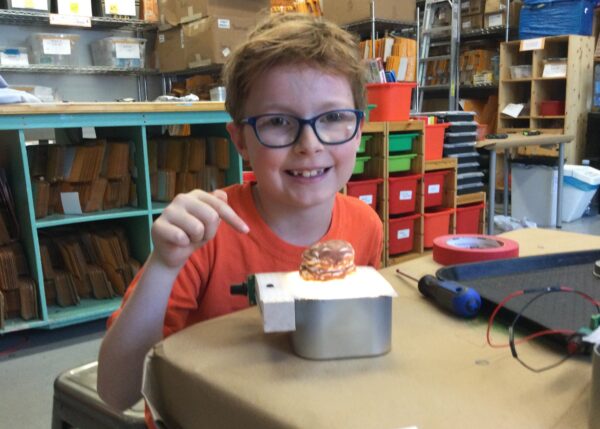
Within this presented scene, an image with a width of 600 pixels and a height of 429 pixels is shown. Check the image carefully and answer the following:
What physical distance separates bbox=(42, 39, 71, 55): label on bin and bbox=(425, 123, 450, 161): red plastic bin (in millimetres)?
2947

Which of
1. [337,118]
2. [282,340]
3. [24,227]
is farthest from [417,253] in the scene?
[282,340]

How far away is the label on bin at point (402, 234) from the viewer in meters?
2.94

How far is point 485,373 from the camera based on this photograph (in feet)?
1.65

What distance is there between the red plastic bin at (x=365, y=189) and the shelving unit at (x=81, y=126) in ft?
2.01

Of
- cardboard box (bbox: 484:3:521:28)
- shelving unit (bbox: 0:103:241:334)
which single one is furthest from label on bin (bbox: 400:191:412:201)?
cardboard box (bbox: 484:3:521:28)

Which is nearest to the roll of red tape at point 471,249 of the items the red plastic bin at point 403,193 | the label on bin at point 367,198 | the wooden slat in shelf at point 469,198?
the label on bin at point 367,198

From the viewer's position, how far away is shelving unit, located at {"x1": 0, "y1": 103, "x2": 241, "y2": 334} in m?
1.92

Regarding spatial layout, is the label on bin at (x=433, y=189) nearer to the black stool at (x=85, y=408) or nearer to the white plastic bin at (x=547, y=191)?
the white plastic bin at (x=547, y=191)

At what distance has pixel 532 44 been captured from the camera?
16.4ft

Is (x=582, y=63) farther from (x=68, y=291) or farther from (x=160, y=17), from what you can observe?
(x=68, y=291)

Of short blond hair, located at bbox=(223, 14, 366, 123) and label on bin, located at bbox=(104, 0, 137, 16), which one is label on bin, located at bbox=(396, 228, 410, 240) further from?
label on bin, located at bbox=(104, 0, 137, 16)

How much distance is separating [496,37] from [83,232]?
16.6 feet

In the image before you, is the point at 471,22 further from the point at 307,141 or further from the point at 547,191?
the point at 307,141

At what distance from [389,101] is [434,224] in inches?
29.3
